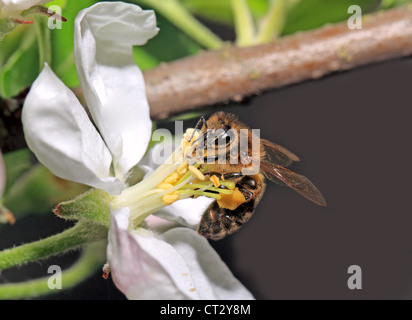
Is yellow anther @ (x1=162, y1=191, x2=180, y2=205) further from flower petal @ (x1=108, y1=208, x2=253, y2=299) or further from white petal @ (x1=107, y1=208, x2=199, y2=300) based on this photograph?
white petal @ (x1=107, y1=208, x2=199, y2=300)

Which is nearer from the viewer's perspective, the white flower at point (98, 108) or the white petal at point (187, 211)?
the white flower at point (98, 108)

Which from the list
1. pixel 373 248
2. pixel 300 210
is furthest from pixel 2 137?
pixel 373 248

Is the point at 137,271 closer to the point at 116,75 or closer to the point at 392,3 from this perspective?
the point at 116,75

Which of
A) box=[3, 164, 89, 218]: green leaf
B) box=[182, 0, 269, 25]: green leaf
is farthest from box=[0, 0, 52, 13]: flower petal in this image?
box=[182, 0, 269, 25]: green leaf

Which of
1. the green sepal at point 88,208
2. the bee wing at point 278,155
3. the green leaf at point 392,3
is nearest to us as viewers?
the green sepal at point 88,208

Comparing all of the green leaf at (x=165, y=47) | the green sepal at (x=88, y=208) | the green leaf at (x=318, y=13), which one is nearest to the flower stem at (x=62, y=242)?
the green sepal at (x=88, y=208)

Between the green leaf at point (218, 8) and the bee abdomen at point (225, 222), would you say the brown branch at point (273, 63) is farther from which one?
the green leaf at point (218, 8)

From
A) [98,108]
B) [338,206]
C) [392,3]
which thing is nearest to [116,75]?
[98,108]
